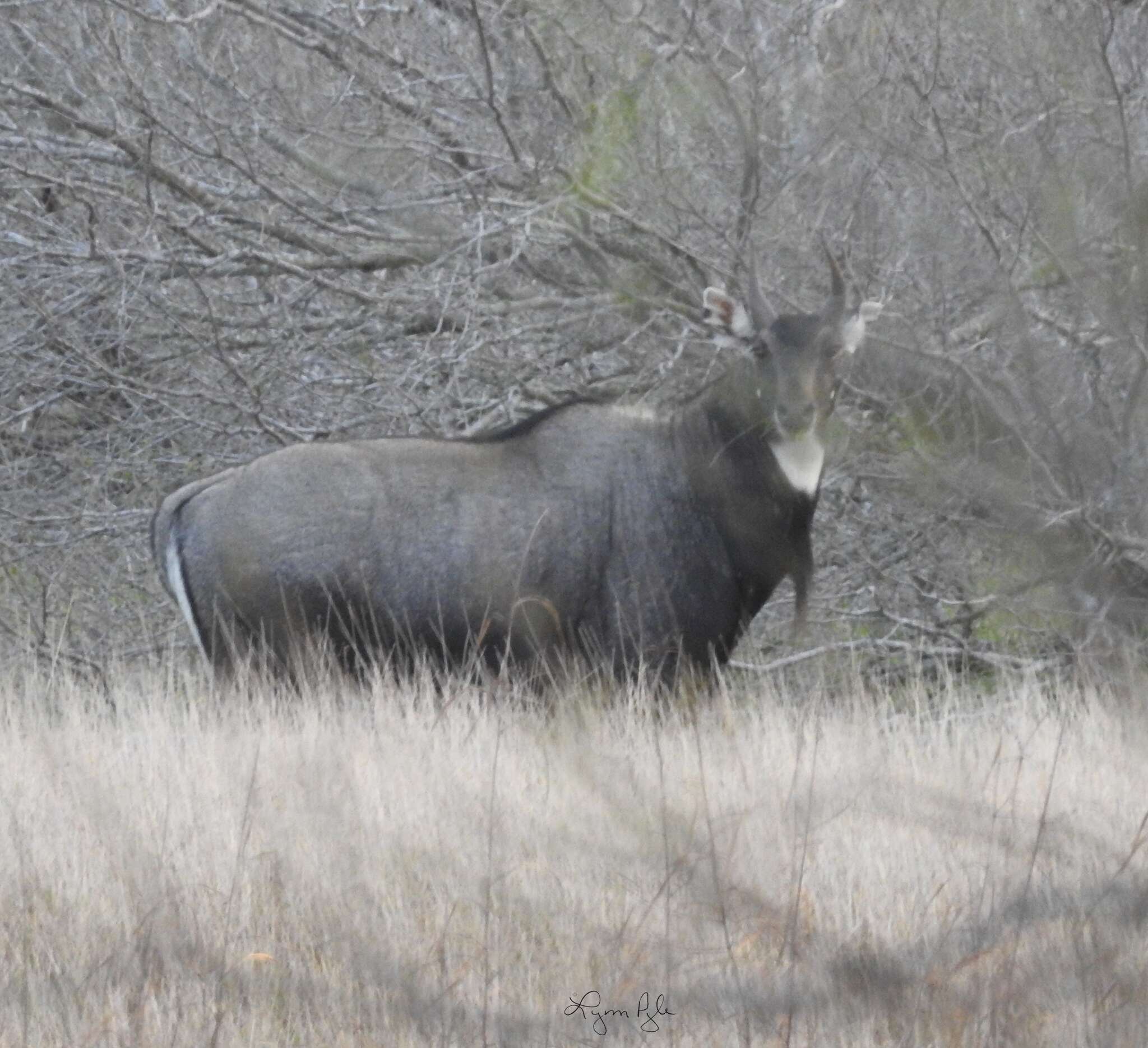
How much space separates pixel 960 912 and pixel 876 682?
350 centimetres

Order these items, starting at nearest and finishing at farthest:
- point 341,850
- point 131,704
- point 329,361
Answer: point 341,850 → point 131,704 → point 329,361

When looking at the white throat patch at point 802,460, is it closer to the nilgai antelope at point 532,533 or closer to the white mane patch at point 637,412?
the nilgai antelope at point 532,533

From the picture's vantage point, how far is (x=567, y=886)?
407 centimetres

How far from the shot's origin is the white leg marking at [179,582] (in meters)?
7.23

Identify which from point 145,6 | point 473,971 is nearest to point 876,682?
point 473,971

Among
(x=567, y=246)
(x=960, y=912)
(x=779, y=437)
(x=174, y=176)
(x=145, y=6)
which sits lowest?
(x=960, y=912)

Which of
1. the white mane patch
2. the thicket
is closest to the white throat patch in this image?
the thicket

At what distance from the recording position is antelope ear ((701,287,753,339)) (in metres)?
7.46

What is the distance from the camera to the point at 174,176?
29.6 feet

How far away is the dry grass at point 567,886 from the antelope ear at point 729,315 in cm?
233

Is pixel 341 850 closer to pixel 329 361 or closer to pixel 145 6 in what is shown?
pixel 329 361

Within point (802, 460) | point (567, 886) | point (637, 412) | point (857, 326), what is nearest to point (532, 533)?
point (637, 412)
